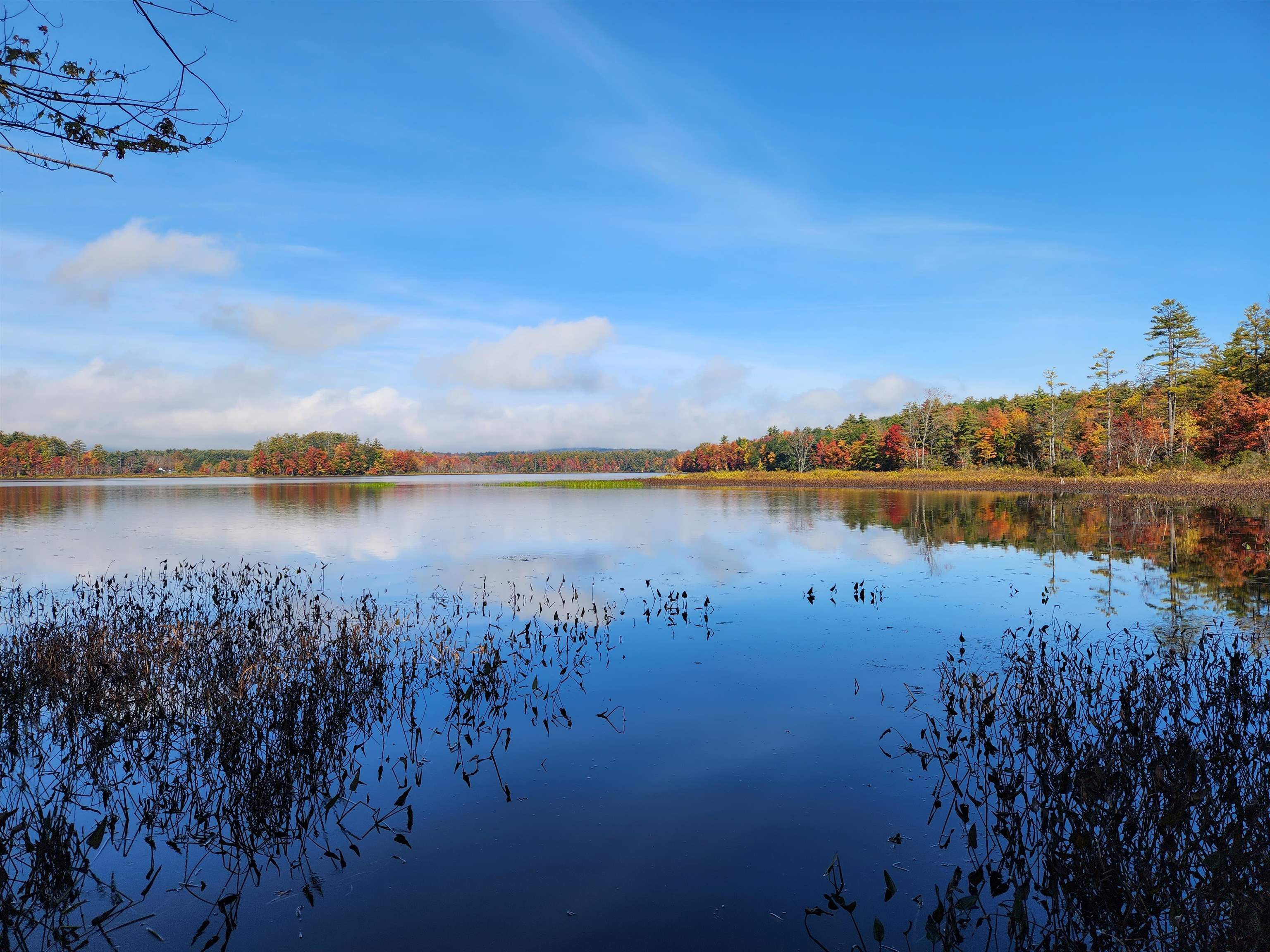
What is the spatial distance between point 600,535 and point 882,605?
14.5m

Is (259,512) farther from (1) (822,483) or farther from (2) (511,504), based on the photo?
(1) (822,483)

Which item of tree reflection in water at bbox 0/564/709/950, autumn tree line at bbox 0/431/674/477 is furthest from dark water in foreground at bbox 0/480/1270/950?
autumn tree line at bbox 0/431/674/477

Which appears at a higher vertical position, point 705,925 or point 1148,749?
point 1148,749

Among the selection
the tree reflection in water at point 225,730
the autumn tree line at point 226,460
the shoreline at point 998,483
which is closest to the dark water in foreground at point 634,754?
the tree reflection in water at point 225,730

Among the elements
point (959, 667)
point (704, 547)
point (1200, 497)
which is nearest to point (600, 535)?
point (704, 547)

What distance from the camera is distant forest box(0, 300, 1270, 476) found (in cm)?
5966

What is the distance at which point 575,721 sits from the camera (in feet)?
25.8

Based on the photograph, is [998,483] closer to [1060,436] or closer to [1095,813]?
[1060,436]

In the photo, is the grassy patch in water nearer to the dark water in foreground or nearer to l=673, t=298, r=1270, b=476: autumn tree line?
l=673, t=298, r=1270, b=476: autumn tree line

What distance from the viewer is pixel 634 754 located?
6.92 m

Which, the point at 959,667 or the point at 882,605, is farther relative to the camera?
the point at 882,605

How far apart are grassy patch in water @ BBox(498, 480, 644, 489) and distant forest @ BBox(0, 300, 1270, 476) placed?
33.2 metres

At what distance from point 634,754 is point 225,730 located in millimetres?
4183

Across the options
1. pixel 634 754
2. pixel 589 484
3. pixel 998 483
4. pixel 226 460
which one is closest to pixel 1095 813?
→ pixel 634 754
